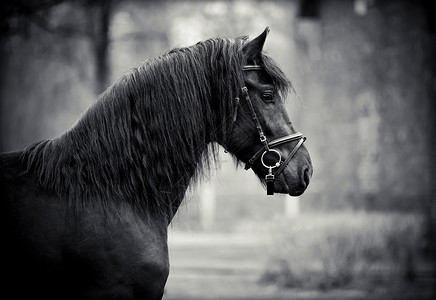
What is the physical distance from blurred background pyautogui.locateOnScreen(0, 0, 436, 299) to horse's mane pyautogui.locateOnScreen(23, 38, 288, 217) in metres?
4.22

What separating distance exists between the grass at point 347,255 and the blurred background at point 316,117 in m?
0.02

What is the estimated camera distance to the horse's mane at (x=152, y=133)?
3080 millimetres

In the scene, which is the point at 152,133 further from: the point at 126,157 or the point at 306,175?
the point at 306,175

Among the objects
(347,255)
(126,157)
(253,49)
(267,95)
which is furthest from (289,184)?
(347,255)

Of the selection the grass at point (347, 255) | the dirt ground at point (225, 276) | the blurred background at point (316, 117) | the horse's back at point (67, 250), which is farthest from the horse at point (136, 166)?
the grass at point (347, 255)

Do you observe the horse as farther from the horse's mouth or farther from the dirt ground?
the dirt ground

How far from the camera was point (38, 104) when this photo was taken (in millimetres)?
16250

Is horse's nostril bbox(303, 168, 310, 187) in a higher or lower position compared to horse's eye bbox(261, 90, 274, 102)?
lower

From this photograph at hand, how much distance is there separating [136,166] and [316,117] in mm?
15742

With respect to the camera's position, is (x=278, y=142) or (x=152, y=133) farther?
(x=278, y=142)

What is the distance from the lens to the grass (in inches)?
386

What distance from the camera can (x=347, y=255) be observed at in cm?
984

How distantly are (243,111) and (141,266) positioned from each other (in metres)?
1.17

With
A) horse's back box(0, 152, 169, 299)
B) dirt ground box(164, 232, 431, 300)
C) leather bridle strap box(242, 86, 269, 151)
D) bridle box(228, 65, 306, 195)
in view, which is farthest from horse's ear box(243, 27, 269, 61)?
dirt ground box(164, 232, 431, 300)
